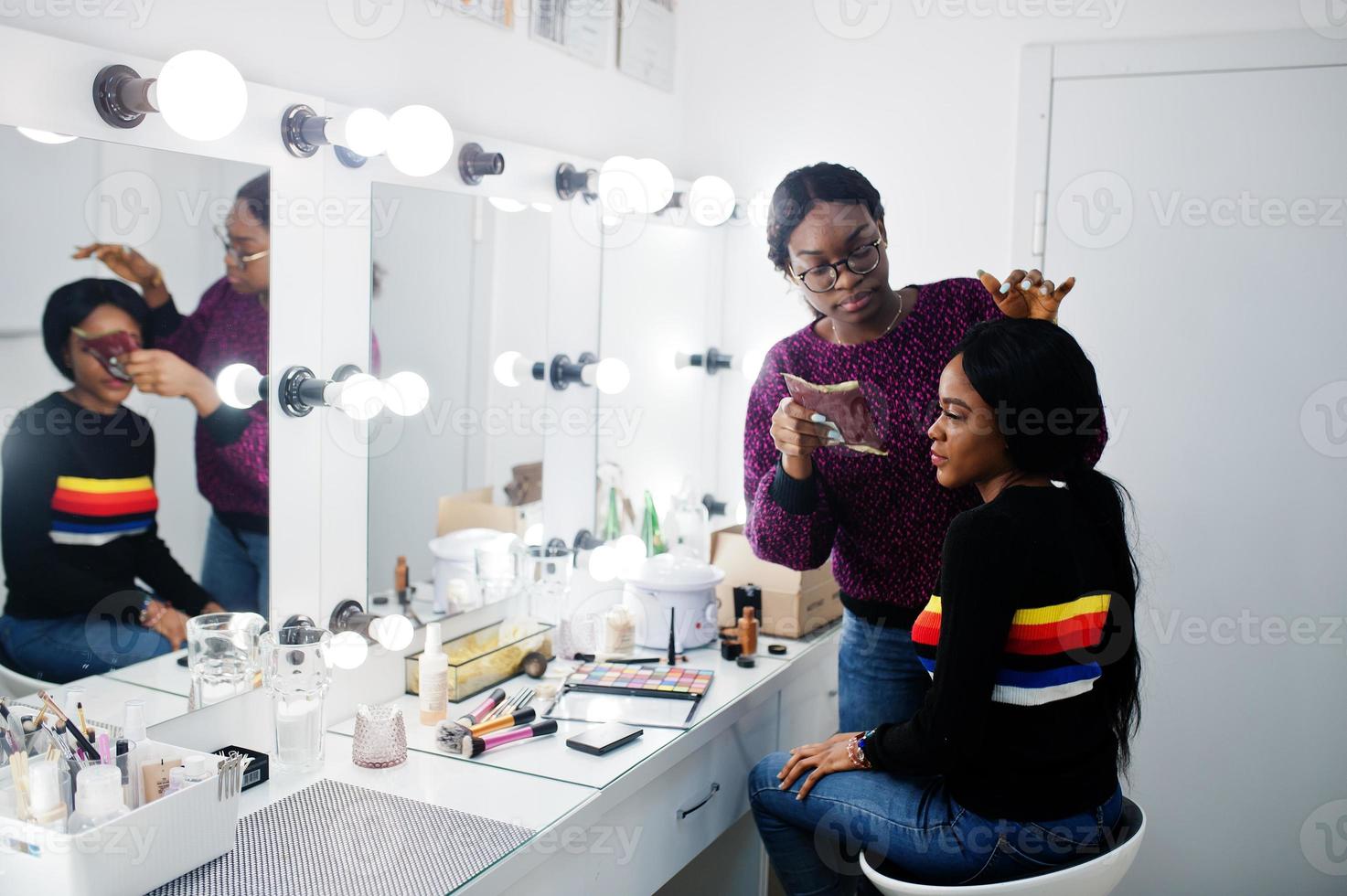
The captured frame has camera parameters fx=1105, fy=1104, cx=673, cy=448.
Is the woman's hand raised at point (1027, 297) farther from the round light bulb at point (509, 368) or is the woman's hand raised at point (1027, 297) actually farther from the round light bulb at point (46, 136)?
the round light bulb at point (46, 136)

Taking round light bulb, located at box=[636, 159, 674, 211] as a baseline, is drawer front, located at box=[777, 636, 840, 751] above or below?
below

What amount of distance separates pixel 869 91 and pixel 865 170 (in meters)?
A: 0.17

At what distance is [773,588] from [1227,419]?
0.99m

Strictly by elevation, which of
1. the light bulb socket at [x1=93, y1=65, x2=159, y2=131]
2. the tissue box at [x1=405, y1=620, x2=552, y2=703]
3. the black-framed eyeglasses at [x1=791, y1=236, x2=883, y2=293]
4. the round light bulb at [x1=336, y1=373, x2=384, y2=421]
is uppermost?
the light bulb socket at [x1=93, y1=65, x2=159, y2=131]

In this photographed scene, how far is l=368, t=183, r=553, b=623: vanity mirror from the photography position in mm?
1801

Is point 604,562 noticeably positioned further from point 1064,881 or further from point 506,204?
point 1064,881

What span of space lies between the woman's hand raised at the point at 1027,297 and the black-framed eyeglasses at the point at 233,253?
1.05 m

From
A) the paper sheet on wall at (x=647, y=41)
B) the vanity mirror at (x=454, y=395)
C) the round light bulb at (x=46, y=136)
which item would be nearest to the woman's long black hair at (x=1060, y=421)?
the vanity mirror at (x=454, y=395)

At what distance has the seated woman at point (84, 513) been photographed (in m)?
1.29

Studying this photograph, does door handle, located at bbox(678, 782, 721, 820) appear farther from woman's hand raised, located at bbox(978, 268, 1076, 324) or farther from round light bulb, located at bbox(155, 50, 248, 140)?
round light bulb, located at bbox(155, 50, 248, 140)

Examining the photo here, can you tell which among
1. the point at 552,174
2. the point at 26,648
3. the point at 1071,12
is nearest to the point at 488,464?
the point at 552,174

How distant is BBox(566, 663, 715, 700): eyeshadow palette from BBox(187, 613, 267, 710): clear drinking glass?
556mm

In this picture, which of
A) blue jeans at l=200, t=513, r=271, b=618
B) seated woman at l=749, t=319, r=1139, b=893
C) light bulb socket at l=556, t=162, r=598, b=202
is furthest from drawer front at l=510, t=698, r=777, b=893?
light bulb socket at l=556, t=162, r=598, b=202

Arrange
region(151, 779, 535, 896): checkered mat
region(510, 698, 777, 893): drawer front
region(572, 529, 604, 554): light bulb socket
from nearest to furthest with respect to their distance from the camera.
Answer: region(151, 779, 535, 896): checkered mat, region(510, 698, 777, 893): drawer front, region(572, 529, 604, 554): light bulb socket
